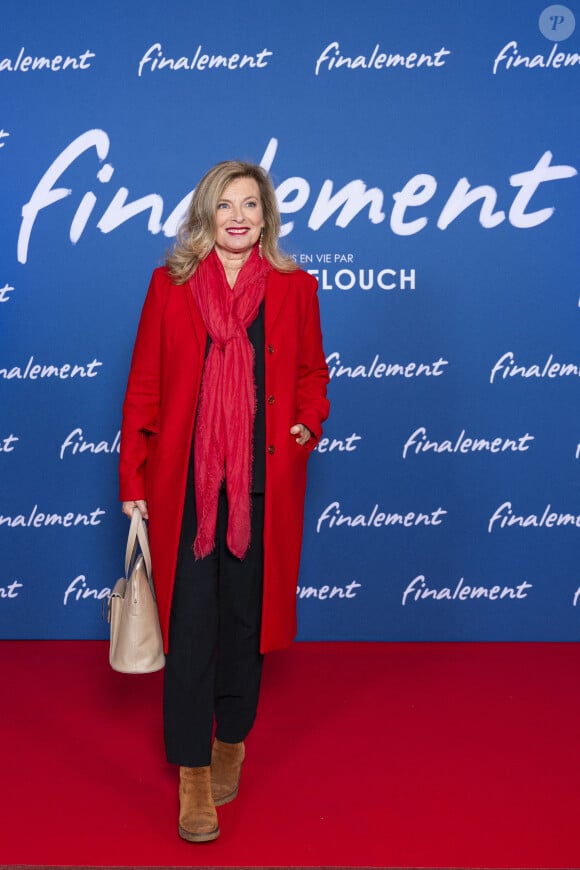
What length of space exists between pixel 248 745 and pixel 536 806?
2.85 ft

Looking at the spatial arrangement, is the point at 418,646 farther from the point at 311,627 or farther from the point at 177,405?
the point at 177,405

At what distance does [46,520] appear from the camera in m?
3.93

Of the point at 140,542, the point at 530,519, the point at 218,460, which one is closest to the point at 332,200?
the point at 530,519

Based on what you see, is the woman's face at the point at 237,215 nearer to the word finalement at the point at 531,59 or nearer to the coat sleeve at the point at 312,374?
the coat sleeve at the point at 312,374

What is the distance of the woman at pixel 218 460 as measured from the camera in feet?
7.99

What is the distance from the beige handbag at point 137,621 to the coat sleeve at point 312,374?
0.54 meters

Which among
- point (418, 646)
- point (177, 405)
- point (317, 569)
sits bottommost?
point (418, 646)

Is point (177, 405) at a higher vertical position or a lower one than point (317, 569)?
higher

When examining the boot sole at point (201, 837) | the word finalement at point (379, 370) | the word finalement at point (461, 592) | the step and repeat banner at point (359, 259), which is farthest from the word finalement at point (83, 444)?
the boot sole at point (201, 837)

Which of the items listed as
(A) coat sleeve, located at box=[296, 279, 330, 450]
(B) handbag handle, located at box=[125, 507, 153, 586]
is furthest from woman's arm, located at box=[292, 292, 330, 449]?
(B) handbag handle, located at box=[125, 507, 153, 586]

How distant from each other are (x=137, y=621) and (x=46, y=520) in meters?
1.60

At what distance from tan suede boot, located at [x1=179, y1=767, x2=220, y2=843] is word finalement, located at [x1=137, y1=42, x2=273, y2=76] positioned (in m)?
2.61

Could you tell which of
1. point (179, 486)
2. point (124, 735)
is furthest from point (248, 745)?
→ point (179, 486)

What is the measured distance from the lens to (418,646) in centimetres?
390
